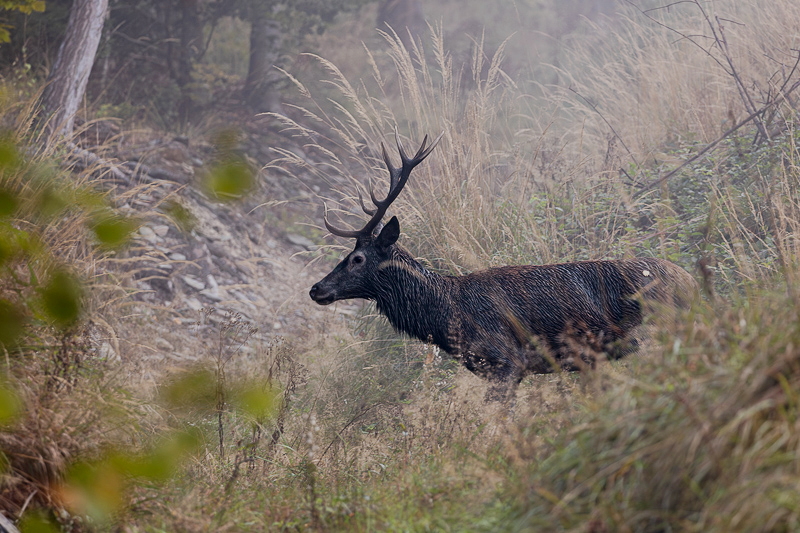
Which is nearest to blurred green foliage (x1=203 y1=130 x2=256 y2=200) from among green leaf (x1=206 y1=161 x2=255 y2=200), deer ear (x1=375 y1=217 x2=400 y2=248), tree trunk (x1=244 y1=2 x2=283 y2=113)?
green leaf (x1=206 y1=161 x2=255 y2=200)

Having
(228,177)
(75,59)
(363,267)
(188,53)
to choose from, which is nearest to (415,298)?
(363,267)

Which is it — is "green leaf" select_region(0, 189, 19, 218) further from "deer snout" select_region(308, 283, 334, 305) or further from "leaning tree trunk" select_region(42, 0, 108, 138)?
"leaning tree trunk" select_region(42, 0, 108, 138)

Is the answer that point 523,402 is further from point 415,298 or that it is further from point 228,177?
point 228,177

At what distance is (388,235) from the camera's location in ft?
18.4

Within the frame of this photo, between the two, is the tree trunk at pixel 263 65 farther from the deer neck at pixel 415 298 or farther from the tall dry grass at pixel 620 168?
the deer neck at pixel 415 298

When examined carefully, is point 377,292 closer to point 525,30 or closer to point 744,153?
point 744,153

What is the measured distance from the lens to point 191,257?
9555 millimetres

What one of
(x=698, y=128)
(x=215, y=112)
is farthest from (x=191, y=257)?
(x=698, y=128)

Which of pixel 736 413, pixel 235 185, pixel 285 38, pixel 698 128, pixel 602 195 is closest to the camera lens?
pixel 235 185

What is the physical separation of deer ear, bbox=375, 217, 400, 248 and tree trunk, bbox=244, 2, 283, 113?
8.56 m

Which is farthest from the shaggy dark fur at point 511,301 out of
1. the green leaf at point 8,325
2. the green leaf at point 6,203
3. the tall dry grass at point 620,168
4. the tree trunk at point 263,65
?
the tree trunk at point 263,65

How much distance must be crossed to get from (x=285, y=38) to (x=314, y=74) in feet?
4.11

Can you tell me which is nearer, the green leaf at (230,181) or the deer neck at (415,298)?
the green leaf at (230,181)

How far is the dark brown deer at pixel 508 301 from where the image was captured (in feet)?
16.7
